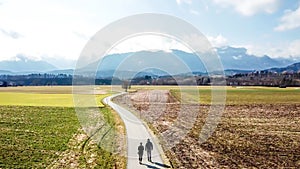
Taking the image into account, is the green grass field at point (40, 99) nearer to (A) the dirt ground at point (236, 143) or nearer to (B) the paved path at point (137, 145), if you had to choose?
(B) the paved path at point (137, 145)

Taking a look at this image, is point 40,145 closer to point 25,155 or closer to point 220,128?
point 25,155

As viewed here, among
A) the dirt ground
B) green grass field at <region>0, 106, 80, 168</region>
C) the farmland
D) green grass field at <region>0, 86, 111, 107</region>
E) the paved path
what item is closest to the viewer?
the paved path

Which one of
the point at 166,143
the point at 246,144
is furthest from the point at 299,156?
the point at 166,143

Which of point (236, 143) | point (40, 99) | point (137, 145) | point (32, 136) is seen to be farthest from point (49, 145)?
point (40, 99)

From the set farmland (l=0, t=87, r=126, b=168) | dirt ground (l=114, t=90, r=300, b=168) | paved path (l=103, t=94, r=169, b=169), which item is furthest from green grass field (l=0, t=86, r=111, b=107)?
dirt ground (l=114, t=90, r=300, b=168)

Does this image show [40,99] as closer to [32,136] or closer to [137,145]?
[32,136]

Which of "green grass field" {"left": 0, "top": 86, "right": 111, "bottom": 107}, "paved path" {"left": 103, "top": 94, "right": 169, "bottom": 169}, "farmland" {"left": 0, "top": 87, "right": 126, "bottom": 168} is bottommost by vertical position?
"farmland" {"left": 0, "top": 87, "right": 126, "bottom": 168}

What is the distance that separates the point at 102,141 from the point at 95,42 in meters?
12.4

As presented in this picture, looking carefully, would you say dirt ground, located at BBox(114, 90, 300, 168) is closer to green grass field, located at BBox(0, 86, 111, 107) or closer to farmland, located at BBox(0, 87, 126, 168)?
farmland, located at BBox(0, 87, 126, 168)

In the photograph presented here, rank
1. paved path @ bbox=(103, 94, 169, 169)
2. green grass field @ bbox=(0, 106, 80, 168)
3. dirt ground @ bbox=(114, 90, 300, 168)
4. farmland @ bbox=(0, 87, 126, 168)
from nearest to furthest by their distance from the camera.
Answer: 1. paved path @ bbox=(103, 94, 169, 169)
2. dirt ground @ bbox=(114, 90, 300, 168)
3. farmland @ bbox=(0, 87, 126, 168)
4. green grass field @ bbox=(0, 106, 80, 168)

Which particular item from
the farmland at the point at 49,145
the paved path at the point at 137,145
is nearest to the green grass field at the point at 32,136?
the farmland at the point at 49,145

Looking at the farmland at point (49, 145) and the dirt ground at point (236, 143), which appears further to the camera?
the farmland at point (49, 145)

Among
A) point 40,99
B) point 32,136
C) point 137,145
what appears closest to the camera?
point 137,145

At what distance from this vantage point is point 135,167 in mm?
21391
